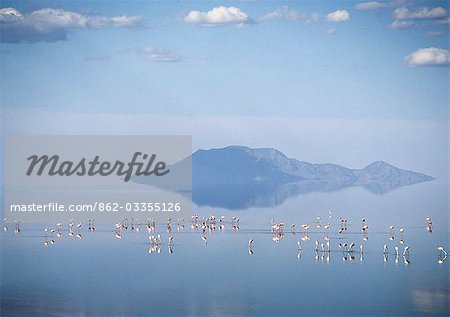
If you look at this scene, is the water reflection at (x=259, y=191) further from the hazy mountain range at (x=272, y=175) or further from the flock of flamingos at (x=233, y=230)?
the flock of flamingos at (x=233, y=230)

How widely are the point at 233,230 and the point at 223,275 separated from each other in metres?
5.73

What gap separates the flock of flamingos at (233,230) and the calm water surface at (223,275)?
125 millimetres

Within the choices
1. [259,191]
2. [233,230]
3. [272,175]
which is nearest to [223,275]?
[233,230]

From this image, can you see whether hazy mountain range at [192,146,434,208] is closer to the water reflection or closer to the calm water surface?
the water reflection

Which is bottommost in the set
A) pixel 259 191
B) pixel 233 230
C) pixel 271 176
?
pixel 233 230

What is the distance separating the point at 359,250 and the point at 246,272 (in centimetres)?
322

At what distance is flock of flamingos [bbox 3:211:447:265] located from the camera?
19000 millimetres

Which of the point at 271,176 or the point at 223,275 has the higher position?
Answer: the point at 271,176

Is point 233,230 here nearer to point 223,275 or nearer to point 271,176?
point 223,275

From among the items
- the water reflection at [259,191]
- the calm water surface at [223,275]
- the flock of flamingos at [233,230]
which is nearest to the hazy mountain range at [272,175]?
the water reflection at [259,191]

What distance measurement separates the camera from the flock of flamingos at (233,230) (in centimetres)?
1900

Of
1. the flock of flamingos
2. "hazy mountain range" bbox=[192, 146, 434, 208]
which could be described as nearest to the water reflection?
"hazy mountain range" bbox=[192, 146, 434, 208]

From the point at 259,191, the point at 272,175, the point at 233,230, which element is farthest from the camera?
the point at 272,175

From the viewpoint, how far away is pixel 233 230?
22.3 metres
